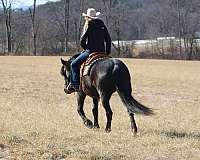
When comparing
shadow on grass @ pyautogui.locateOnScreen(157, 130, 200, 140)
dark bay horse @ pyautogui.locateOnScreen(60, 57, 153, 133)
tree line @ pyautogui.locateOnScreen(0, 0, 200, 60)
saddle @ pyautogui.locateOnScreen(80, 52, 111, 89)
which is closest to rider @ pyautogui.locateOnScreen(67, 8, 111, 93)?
saddle @ pyautogui.locateOnScreen(80, 52, 111, 89)

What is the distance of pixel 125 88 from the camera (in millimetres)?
9562

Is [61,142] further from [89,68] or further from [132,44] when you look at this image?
[132,44]

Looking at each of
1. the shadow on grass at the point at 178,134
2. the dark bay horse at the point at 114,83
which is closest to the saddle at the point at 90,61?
the dark bay horse at the point at 114,83

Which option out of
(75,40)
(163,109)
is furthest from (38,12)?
(163,109)

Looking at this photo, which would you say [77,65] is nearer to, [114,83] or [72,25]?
[114,83]

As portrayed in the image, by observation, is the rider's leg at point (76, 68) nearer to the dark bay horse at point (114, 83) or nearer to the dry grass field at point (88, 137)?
the dark bay horse at point (114, 83)

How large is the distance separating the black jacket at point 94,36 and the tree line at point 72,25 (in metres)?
66.9

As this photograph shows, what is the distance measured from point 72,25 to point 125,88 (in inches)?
3544

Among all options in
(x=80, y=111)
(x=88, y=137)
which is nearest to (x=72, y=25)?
(x=80, y=111)

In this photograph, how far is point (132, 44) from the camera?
8244cm

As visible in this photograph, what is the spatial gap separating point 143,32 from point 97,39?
121m

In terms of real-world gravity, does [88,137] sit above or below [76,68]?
below

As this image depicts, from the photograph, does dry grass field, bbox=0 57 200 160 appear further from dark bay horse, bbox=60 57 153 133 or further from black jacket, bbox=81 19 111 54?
black jacket, bbox=81 19 111 54

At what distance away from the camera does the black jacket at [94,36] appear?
10.2 metres
